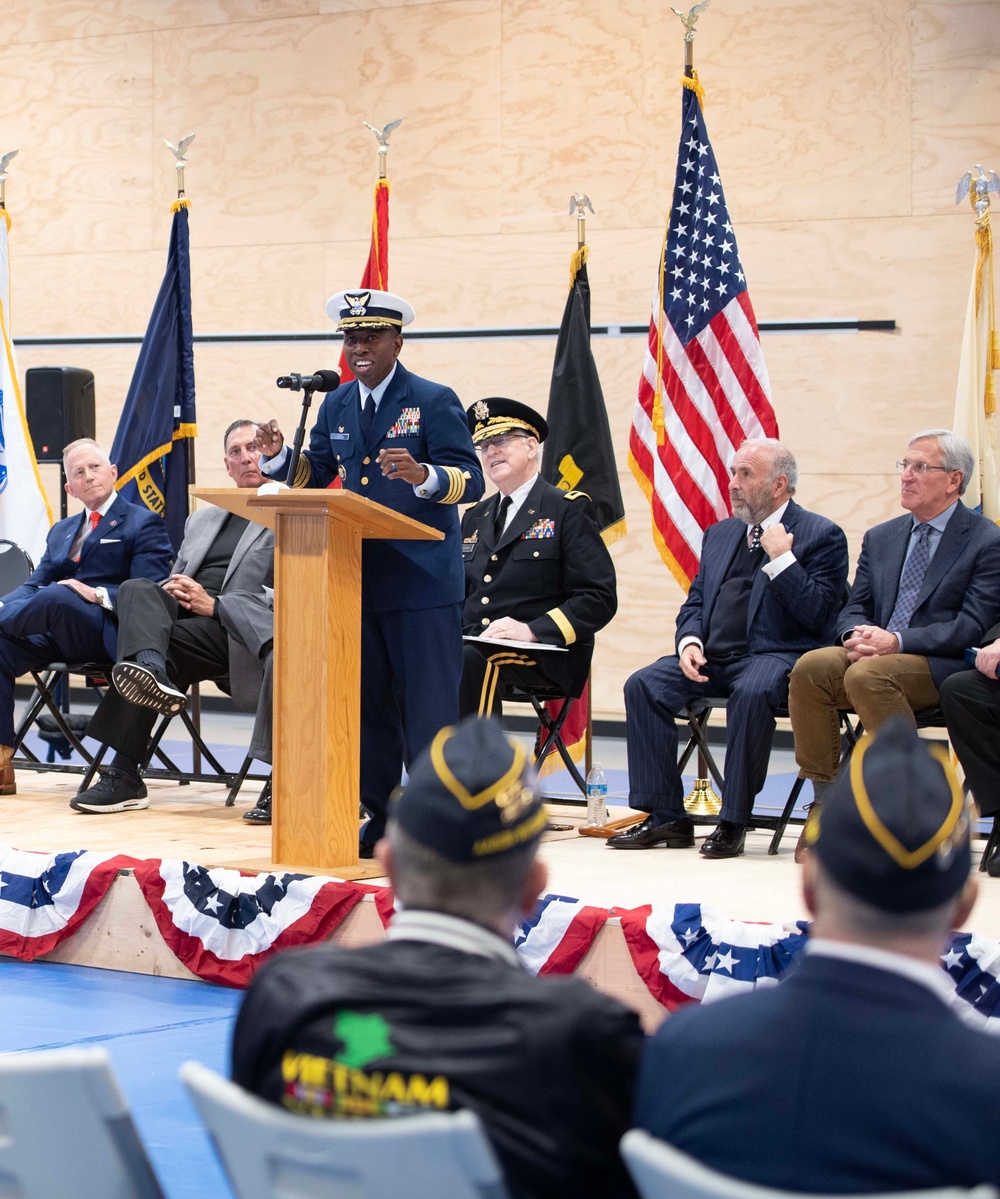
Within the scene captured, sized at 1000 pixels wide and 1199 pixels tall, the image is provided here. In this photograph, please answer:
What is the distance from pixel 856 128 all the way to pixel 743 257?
0.87 m

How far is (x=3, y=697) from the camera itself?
5.45 meters

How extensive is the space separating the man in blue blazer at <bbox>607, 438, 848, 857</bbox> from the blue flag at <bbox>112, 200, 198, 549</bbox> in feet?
8.71

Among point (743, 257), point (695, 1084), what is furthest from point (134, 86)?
point (695, 1084)

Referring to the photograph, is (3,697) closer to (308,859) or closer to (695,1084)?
(308,859)

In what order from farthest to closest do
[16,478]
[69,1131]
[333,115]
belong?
[333,115]
[16,478]
[69,1131]

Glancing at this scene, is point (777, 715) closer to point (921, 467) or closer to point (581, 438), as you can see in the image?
point (921, 467)

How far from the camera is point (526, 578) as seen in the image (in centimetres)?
518

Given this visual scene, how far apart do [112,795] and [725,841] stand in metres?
2.08

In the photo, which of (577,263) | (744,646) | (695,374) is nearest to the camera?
(744,646)

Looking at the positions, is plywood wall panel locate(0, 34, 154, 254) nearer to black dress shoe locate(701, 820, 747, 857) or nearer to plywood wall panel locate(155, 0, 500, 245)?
plywood wall panel locate(155, 0, 500, 245)

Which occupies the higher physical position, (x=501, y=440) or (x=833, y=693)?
(x=501, y=440)

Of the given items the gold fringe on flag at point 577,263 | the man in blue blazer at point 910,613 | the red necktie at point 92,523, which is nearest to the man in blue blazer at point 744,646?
the man in blue blazer at point 910,613

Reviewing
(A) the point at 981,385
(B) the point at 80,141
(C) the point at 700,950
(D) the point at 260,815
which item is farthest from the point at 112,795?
(B) the point at 80,141

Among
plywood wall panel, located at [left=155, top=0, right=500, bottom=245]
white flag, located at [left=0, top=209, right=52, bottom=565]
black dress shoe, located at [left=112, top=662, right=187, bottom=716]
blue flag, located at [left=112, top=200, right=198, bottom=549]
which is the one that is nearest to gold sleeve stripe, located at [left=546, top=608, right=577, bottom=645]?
black dress shoe, located at [left=112, top=662, right=187, bottom=716]
